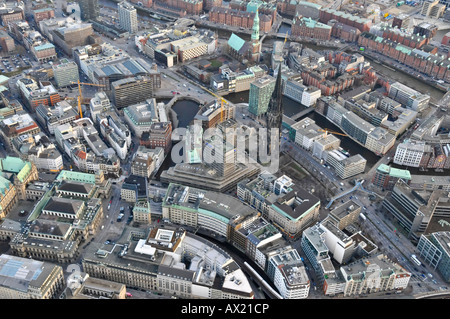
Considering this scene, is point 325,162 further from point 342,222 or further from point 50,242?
point 50,242

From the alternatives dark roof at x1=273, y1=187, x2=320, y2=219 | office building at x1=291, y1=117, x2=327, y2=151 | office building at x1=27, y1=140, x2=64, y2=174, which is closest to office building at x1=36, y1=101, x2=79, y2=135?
office building at x1=27, y1=140, x2=64, y2=174

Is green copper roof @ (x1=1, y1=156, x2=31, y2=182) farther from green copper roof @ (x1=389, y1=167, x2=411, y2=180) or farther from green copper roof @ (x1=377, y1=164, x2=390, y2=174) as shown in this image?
green copper roof @ (x1=389, y1=167, x2=411, y2=180)

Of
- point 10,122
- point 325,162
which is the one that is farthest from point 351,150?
point 10,122

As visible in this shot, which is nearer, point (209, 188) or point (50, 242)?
point (50, 242)

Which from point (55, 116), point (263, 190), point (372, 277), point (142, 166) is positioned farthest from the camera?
point (55, 116)

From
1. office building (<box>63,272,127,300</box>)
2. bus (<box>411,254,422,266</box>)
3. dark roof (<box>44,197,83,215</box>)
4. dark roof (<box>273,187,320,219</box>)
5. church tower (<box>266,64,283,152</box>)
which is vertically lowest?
bus (<box>411,254,422,266</box>)

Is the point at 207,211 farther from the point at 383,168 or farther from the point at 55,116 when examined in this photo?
the point at 55,116

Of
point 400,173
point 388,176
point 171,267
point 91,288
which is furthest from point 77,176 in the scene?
point 400,173

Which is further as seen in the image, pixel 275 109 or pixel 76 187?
pixel 275 109

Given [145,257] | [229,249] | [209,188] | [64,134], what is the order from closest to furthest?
[145,257] → [229,249] → [209,188] → [64,134]
